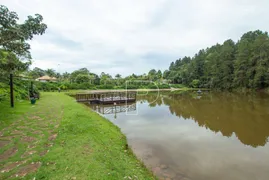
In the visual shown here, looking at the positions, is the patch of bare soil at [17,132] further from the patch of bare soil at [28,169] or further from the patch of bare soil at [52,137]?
the patch of bare soil at [28,169]

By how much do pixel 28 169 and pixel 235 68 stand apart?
52094 millimetres

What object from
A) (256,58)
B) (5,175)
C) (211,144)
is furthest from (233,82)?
(5,175)

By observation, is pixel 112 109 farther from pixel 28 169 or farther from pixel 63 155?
pixel 28 169

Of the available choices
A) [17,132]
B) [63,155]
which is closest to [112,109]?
[17,132]

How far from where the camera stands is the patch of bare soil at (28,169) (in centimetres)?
381

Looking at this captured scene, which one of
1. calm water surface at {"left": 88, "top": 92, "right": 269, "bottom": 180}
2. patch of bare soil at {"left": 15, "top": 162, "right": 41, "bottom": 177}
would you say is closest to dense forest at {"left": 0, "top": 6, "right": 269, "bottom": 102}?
patch of bare soil at {"left": 15, "top": 162, "right": 41, "bottom": 177}

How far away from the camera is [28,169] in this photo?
13.2ft

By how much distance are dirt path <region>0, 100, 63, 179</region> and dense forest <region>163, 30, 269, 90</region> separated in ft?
141

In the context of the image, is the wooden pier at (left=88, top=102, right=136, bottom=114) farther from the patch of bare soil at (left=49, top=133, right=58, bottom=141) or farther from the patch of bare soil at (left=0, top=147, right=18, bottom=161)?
the patch of bare soil at (left=0, top=147, right=18, bottom=161)

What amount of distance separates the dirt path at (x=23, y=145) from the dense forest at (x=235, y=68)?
4286 cm

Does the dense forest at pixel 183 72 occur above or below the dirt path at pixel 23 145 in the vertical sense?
above

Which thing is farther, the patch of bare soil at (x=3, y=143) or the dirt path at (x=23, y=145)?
the patch of bare soil at (x=3, y=143)

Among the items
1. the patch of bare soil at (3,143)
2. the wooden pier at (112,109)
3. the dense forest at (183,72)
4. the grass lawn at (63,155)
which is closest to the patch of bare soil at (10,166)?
the grass lawn at (63,155)

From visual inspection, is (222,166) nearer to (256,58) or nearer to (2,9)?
(2,9)
